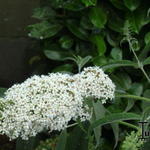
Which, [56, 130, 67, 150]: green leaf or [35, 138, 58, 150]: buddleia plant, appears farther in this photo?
[35, 138, 58, 150]: buddleia plant

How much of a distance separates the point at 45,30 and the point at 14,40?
70cm

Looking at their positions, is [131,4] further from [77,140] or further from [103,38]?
[77,140]

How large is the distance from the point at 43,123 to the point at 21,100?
2.6 inches

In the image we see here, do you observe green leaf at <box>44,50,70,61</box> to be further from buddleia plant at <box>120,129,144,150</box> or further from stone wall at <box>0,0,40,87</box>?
buddleia plant at <box>120,129,144,150</box>

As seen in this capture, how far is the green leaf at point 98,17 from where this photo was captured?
75.8 inches

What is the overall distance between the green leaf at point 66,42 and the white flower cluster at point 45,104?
1190 millimetres

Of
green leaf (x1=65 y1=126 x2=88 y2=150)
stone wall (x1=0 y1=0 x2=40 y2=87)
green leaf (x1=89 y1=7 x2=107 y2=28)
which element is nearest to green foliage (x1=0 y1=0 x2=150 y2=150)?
green leaf (x1=89 y1=7 x2=107 y2=28)

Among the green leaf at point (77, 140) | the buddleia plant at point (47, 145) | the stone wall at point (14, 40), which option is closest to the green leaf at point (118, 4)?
the buddleia plant at point (47, 145)

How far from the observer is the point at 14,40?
2.76m

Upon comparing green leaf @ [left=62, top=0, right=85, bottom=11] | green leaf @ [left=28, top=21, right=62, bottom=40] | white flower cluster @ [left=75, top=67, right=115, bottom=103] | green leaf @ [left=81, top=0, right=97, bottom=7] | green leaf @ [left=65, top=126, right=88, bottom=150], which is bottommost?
green leaf @ [left=65, top=126, right=88, bottom=150]

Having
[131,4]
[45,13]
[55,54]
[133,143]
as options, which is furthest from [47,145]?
[133,143]

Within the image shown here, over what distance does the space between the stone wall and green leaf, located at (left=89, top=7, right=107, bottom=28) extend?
81cm

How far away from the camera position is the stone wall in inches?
107

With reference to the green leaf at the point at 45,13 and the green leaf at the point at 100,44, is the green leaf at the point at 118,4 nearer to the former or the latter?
the green leaf at the point at 100,44
